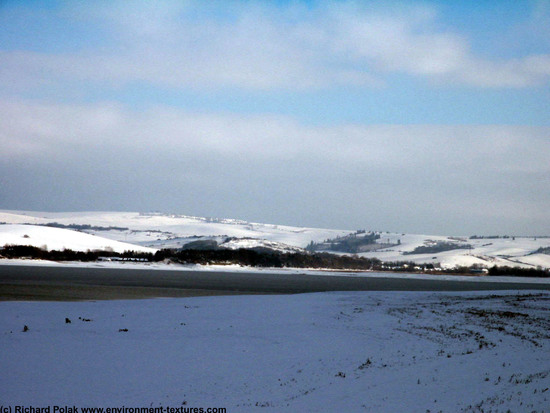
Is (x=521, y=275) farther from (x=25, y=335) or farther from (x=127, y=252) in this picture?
(x=25, y=335)

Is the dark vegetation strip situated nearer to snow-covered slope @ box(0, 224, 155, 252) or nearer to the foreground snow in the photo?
snow-covered slope @ box(0, 224, 155, 252)

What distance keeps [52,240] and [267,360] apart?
163 meters

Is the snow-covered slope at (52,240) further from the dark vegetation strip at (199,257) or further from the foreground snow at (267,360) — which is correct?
the foreground snow at (267,360)

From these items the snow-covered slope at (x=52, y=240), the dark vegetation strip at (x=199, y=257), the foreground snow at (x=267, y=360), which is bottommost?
the foreground snow at (x=267, y=360)

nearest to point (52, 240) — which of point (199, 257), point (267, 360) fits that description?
point (199, 257)

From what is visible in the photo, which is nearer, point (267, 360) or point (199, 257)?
point (267, 360)

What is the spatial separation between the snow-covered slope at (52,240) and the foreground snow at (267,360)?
13824 cm

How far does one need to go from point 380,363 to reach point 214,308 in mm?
15846

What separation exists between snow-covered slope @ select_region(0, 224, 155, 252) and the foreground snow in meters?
138

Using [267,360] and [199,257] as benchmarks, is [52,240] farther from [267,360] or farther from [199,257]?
[267,360]

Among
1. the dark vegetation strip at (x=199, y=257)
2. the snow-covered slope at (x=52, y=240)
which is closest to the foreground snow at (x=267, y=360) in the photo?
the dark vegetation strip at (x=199, y=257)

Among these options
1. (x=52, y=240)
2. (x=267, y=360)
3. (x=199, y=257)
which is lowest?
(x=267, y=360)

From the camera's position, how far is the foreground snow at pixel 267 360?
1526 cm

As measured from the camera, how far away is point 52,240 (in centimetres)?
17088
